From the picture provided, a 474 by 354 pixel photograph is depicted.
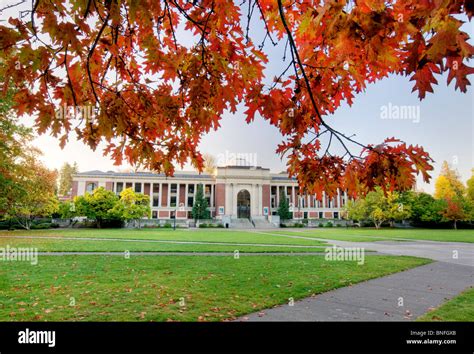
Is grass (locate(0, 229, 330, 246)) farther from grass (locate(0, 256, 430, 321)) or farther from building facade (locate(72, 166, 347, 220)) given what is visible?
building facade (locate(72, 166, 347, 220))

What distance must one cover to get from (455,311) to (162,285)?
6032 millimetres

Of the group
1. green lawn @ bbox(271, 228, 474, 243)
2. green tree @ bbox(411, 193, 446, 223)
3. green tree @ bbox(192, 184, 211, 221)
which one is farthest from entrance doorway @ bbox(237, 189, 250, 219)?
green lawn @ bbox(271, 228, 474, 243)

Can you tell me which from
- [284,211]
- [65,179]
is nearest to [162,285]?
[284,211]

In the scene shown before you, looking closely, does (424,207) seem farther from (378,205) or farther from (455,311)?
(455,311)

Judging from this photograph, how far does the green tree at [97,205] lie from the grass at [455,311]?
157 ft

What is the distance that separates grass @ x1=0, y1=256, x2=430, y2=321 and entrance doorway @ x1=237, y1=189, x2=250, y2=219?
60284mm

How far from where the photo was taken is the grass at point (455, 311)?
15.4 feet

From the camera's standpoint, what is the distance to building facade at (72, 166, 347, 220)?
226 feet

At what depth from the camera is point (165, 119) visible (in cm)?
388

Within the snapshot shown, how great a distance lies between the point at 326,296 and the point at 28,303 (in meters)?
5.96

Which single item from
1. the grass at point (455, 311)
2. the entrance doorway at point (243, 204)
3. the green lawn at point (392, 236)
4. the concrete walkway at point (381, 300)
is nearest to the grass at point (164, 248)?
the concrete walkway at point (381, 300)
